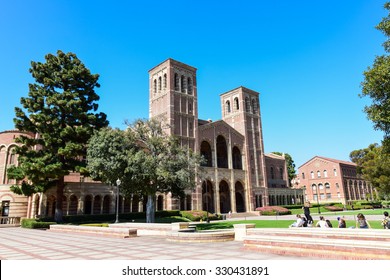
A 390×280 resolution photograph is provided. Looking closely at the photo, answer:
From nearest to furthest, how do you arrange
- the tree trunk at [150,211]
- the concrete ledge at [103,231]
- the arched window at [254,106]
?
the concrete ledge at [103,231] → the tree trunk at [150,211] → the arched window at [254,106]

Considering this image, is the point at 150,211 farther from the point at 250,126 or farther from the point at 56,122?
the point at 250,126

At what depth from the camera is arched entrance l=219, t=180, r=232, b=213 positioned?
166ft

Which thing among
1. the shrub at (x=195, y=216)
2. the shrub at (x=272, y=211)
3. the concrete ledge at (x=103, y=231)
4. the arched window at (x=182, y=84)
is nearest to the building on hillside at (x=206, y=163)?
the arched window at (x=182, y=84)

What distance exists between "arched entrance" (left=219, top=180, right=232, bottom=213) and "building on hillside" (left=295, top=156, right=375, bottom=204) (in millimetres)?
31870

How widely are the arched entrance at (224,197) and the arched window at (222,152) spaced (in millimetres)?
3692

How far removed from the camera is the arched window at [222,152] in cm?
5303

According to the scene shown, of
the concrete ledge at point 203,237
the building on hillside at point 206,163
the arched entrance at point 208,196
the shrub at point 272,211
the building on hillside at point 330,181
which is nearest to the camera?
the concrete ledge at point 203,237

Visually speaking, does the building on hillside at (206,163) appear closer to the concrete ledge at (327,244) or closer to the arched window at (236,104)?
the arched window at (236,104)

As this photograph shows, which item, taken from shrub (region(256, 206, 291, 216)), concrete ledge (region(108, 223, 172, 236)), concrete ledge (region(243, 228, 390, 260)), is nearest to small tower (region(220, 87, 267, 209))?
shrub (region(256, 206, 291, 216))

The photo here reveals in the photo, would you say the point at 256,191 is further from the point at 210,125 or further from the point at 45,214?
the point at 45,214

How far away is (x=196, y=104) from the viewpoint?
160 ft
